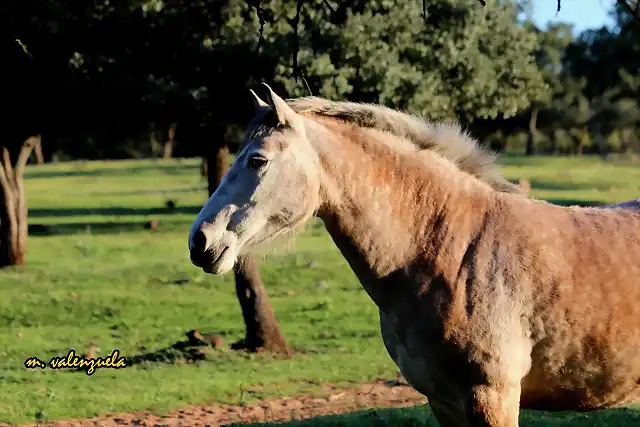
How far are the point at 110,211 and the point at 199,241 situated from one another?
1130 inches

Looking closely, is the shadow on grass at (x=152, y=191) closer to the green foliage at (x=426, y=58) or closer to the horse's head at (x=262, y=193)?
the green foliage at (x=426, y=58)

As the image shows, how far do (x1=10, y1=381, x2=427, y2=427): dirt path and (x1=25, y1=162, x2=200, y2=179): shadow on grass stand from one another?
33.7m

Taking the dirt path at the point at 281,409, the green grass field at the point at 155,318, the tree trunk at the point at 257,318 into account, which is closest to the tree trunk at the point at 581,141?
the green grass field at the point at 155,318

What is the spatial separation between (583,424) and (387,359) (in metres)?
4.75

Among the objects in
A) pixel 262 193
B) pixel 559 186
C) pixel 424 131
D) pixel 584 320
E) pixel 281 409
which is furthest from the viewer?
pixel 559 186

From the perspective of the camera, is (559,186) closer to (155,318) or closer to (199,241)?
(155,318)

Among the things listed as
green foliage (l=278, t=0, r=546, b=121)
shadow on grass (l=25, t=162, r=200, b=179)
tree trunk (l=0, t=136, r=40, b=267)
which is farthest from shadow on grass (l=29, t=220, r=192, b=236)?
green foliage (l=278, t=0, r=546, b=121)

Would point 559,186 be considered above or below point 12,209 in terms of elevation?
below

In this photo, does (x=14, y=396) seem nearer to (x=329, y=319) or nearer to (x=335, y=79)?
(x=335, y=79)

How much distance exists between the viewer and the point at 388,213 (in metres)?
4.51

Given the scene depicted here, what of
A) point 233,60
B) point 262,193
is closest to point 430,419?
point 262,193

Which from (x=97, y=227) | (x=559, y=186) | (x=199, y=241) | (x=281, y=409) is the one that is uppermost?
(x=199, y=241)

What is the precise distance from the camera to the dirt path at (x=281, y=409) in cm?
911

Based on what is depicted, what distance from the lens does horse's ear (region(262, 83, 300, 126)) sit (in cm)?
422
